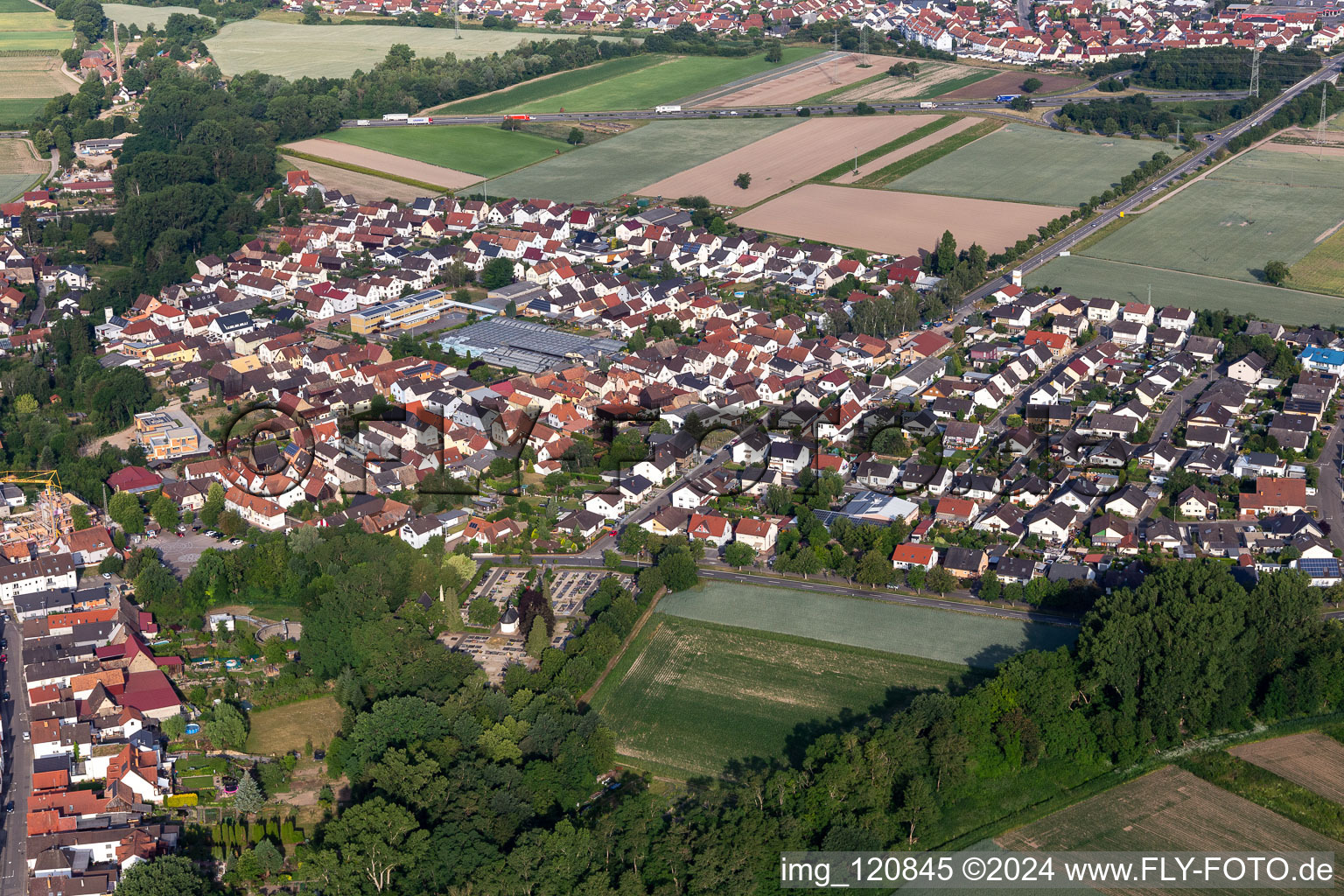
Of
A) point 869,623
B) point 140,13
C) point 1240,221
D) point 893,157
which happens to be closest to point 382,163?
point 893,157

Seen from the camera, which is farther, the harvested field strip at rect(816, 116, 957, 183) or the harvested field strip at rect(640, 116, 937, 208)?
the harvested field strip at rect(816, 116, 957, 183)

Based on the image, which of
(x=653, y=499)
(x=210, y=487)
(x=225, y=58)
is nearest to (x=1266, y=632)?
(x=653, y=499)

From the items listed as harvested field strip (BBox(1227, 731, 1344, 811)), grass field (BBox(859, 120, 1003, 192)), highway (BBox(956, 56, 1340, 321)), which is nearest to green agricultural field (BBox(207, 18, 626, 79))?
grass field (BBox(859, 120, 1003, 192))

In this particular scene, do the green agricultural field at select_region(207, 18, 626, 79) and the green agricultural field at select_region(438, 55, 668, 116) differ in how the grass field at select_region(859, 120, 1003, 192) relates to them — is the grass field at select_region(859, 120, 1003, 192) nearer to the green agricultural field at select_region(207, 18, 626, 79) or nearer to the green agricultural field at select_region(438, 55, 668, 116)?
the green agricultural field at select_region(438, 55, 668, 116)

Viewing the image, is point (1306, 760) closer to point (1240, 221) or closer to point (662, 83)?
point (1240, 221)

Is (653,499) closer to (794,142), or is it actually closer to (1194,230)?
(1194,230)

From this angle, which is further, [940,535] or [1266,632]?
[940,535]
